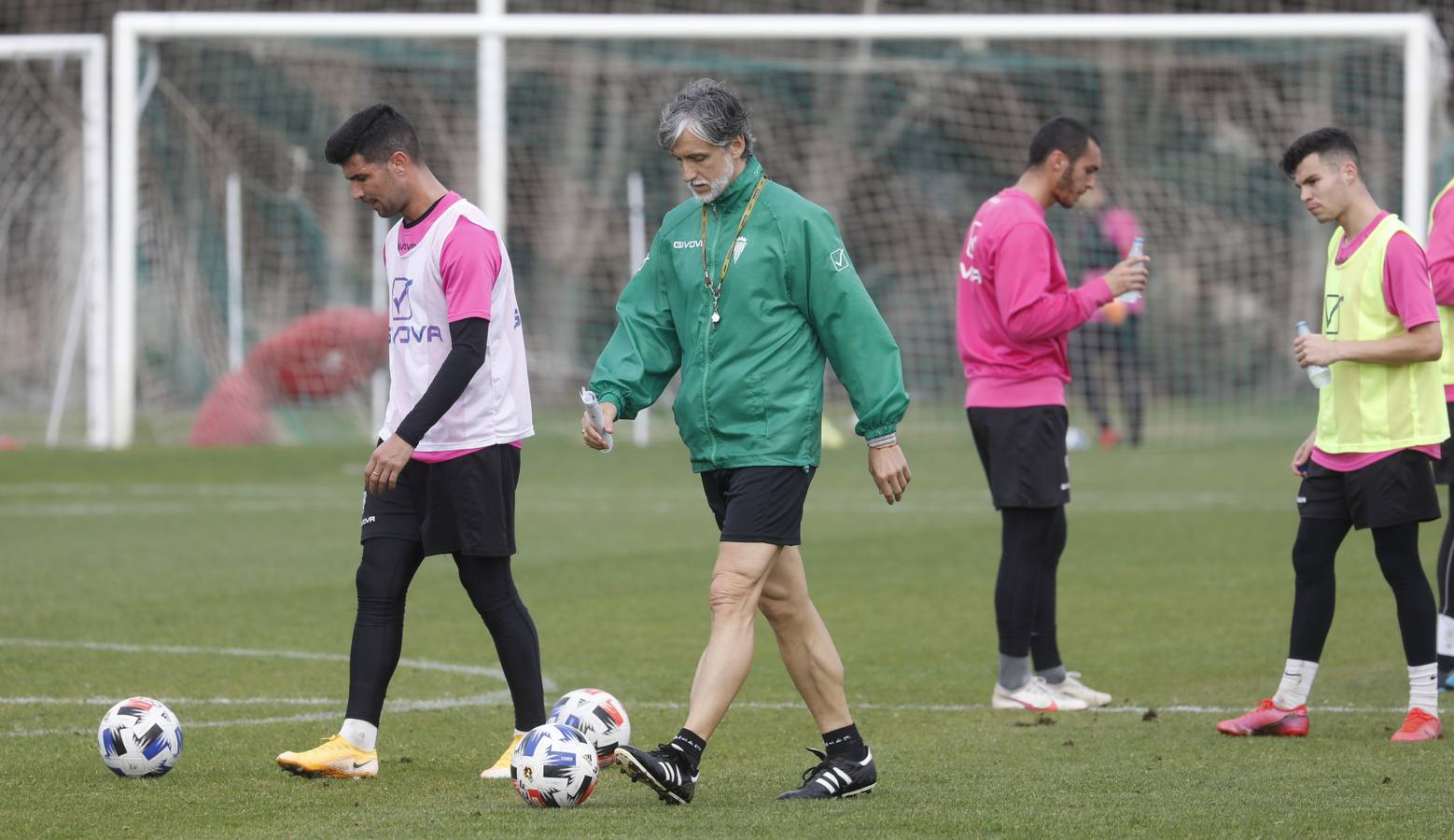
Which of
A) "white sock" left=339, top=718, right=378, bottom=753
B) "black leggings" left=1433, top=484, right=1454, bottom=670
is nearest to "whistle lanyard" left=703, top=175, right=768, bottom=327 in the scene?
"white sock" left=339, top=718, right=378, bottom=753

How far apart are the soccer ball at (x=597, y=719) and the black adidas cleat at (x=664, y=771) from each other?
65 centimetres

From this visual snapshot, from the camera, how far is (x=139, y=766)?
5723mm

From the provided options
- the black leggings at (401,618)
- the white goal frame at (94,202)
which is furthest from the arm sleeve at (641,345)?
the white goal frame at (94,202)

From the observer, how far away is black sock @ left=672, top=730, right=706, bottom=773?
521 centimetres

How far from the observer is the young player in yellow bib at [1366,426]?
6352 mm

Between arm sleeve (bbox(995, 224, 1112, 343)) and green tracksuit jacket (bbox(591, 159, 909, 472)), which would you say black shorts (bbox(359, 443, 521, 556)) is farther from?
arm sleeve (bbox(995, 224, 1112, 343))

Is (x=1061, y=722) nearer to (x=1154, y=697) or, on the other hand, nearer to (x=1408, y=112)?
(x=1154, y=697)

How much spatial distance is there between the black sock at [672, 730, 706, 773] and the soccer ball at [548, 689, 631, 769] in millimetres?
665

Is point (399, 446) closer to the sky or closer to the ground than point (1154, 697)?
closer to the sky

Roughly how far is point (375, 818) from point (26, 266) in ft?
62.3

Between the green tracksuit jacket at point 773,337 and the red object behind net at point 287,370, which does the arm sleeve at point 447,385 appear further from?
the red object behind net at point 287,370

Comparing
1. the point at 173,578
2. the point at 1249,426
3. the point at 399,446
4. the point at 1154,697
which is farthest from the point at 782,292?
the point at 1249,426

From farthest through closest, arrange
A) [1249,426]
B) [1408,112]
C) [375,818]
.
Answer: [1249,426] → [1408,112] → [375,818]

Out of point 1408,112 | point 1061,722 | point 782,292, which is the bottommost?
point 1061,722
